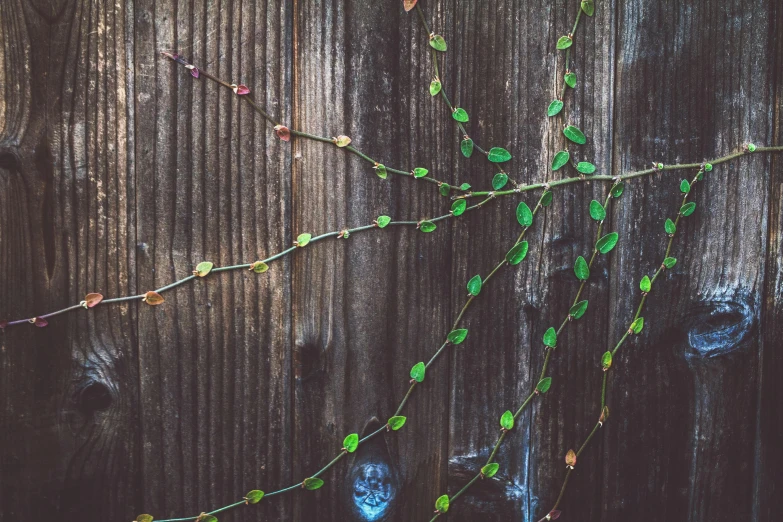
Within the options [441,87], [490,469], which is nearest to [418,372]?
[490,469]

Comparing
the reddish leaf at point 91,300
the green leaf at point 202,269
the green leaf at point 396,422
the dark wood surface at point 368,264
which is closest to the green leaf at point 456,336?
the dark wood surface at point 368,264

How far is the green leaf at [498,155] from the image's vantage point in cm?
77

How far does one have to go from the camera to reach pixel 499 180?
0.77 m

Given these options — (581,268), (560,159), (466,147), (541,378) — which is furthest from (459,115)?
(541,378)

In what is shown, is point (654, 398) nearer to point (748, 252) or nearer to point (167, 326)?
point (748, 252)

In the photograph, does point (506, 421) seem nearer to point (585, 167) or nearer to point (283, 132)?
point (585, 167)

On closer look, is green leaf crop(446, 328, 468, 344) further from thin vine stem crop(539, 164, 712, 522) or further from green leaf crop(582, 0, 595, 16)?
green leaf crop(582, 0, 595, 16)

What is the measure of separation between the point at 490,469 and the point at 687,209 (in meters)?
0.46

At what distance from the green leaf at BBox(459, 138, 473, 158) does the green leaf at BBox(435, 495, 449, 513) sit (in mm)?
473

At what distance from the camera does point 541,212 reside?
31.2 inches

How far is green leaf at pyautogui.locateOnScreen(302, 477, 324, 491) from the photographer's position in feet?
2.48

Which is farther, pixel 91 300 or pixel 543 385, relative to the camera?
pixel 543 385

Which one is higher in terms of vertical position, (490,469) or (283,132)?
(283,132)

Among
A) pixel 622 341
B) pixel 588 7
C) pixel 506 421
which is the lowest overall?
pixel 506 421
